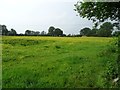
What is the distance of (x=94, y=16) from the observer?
24312mm

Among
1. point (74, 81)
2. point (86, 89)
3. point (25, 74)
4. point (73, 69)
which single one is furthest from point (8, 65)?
point (86, 89)

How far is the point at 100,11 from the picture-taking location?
2300 centimetres

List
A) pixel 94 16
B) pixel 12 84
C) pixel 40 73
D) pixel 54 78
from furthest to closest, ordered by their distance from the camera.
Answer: pixel 94 16
pixel 40 73
pixel 54 78
pixel 12 84

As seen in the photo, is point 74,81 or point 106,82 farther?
point 74,81

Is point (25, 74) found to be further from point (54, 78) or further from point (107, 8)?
point (107, 8)

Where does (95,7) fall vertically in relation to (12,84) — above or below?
above

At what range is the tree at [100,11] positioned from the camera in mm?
22086

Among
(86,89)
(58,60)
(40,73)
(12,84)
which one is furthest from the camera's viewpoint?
(58,60)

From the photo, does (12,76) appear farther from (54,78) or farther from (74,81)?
(74,81)

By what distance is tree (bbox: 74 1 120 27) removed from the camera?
2209cm

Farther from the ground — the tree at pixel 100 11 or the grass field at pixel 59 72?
the tree at pixel 100 11

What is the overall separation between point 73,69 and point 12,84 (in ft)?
16.4

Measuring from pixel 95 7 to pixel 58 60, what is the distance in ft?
19.7

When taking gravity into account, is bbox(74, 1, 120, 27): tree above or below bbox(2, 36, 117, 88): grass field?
above
